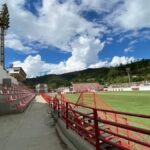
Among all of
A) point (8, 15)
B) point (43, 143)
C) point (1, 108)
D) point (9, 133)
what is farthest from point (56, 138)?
point (8, 15)

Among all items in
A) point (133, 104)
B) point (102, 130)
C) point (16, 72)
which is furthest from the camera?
point (16, 72)

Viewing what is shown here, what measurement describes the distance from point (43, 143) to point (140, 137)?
3.56 metres

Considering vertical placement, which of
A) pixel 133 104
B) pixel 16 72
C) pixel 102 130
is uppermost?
pixel 16 72

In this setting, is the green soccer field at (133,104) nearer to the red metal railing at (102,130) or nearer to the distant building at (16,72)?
the red metal railing at (102,130)

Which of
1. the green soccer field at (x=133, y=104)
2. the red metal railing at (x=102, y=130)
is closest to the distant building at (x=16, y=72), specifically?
the green soccer field at (x=133, y=104)

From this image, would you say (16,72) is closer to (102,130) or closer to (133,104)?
(133,104)

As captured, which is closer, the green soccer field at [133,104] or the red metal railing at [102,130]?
the red metal railing at [102,130]

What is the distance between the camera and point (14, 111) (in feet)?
84.4

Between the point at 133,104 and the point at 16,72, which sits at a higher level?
the point at 16,72

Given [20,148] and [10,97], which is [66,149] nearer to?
[20,148]

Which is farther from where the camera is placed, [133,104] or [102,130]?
[133,104]

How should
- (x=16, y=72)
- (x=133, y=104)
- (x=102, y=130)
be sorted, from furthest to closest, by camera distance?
(x=16, y=72)
(x=133, y=104)
(x=102, y=130)

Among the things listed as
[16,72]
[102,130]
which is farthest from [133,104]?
[16,72]

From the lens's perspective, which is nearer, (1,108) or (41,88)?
(1,108)
